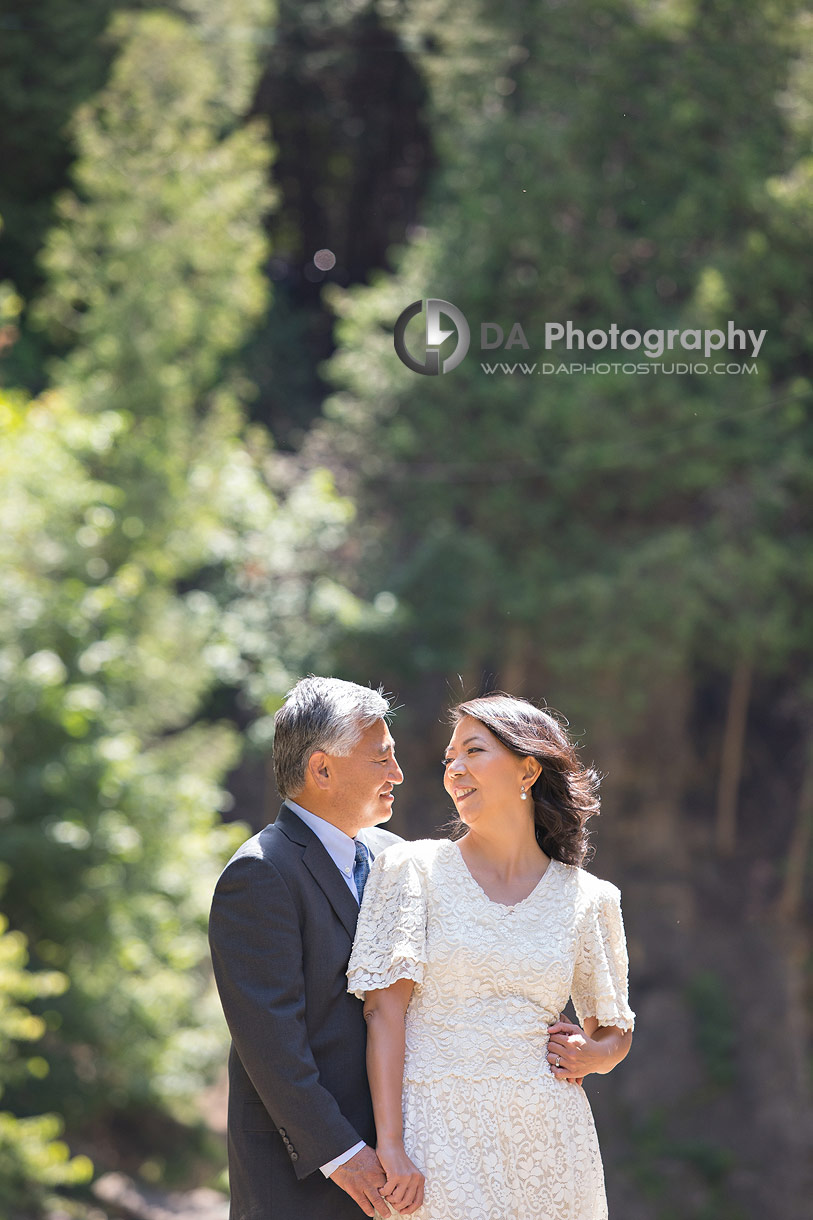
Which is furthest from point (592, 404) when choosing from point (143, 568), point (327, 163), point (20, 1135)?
point (20, 1135)

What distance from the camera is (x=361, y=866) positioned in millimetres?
1825

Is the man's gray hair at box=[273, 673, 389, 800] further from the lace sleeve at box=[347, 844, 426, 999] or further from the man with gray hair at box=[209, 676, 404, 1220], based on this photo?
the lace sleeve at box=[347, 844, 426, 999]

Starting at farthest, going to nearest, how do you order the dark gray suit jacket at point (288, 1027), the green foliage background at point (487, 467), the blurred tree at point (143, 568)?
1. the green foliage background at point (487, 467)
2. the blurred tree at point (143, 568)
3. the dark gray suit jacket at point (288, 1027)

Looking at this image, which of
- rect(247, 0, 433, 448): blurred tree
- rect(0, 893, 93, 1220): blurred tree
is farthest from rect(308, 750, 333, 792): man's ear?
rect(247, 0, 433, 448): blurred tree

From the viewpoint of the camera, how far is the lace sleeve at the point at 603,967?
5.62 feet

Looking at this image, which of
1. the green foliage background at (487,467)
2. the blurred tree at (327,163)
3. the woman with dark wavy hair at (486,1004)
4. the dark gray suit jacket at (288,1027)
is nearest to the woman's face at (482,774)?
the woman with dark wavy hair at (486,1004)

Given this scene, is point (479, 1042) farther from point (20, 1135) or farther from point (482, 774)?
point (20, 1135)

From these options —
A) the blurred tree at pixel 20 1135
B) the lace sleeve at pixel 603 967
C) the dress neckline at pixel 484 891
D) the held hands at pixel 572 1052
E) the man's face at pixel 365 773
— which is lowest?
the blurred tree at pixel 20 1135

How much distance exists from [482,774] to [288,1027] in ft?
1.36

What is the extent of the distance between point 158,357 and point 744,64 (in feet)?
15.4

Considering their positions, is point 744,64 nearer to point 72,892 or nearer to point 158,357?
point 158,357

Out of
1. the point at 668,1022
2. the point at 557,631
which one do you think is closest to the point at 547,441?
the point at 557,631

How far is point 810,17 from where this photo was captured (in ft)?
26.8

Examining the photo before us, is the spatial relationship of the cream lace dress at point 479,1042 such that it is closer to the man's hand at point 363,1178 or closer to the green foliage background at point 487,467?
the man's hand at point 363,1178
